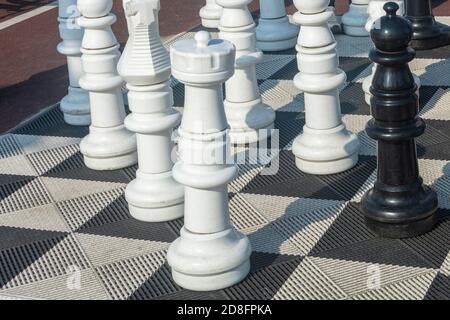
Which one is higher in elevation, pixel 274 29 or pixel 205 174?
pixel 205 174

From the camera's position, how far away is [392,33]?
10.9 ft

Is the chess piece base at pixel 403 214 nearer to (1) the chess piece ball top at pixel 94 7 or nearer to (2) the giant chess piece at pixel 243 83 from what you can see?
(2) the giant chess piece at pixel 243 83

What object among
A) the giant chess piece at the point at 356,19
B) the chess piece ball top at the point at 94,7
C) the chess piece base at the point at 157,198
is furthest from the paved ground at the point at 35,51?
the chess piece base at the point at 157,198

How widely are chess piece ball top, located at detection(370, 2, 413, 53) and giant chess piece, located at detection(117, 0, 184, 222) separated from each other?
779mm

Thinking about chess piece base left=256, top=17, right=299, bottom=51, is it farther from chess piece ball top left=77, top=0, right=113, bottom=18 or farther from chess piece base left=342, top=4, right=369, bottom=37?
chess piece ball top left=77, top=0, right=113, bottom=18

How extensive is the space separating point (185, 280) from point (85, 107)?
184cm

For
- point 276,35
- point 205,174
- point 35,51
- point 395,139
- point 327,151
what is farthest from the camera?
point 35,51

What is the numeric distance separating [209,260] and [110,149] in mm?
1192

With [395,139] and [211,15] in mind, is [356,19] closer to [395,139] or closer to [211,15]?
[211,15]

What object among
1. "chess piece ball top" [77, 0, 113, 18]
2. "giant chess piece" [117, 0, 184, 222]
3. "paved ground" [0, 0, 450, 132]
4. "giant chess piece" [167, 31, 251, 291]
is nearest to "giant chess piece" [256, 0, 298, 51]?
"paved ground" [0, 0, 450, 132]

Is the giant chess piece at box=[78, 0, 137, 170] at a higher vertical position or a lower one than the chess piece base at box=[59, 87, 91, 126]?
higher

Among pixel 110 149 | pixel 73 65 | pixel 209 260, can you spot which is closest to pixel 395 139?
pixel 209 260

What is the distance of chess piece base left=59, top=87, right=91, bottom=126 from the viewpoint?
4909 mm

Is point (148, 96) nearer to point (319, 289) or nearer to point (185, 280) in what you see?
point (185, 280)
